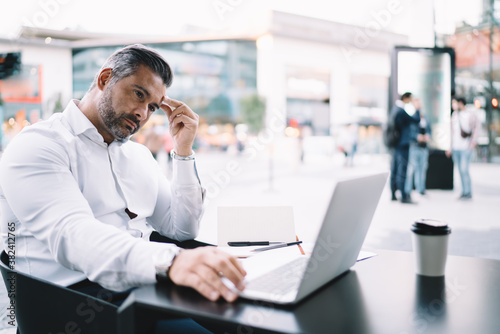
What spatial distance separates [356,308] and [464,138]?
6.59 meters

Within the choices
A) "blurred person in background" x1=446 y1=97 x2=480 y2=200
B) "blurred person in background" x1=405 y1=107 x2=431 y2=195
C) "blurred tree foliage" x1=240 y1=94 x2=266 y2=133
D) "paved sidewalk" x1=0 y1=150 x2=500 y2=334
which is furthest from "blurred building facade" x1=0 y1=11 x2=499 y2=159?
"blurred person in background" x1=446 y1=97 x2=480 y2=200

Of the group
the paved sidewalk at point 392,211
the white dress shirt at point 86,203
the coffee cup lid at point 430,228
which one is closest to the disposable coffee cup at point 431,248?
the coffee cup lid at point 430,228

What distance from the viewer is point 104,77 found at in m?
1.36

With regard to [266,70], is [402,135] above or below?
below

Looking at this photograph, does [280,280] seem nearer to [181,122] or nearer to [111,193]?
[111,193]

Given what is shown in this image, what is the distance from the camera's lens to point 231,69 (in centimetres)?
2456

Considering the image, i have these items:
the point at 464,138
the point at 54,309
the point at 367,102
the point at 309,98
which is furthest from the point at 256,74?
the point at 54,309

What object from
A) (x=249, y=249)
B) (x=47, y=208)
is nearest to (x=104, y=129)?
(x=47, y=208)

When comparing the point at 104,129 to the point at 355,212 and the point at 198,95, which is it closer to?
the point at 355,212

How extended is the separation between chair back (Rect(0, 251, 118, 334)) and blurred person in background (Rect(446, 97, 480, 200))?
6.71 meters

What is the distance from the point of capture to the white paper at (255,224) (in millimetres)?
1317

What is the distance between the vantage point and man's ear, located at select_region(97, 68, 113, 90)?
4.41ft

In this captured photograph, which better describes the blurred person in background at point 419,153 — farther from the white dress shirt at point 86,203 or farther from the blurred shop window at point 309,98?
the blurred shop window at point 309,98

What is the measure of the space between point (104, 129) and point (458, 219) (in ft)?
15.9
